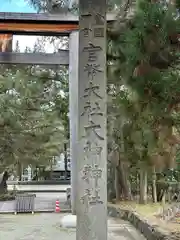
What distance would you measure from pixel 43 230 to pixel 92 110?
198 inches

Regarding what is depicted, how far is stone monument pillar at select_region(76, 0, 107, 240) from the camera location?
4316 millimetres

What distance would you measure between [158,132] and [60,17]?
5.59 m

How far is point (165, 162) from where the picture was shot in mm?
3729

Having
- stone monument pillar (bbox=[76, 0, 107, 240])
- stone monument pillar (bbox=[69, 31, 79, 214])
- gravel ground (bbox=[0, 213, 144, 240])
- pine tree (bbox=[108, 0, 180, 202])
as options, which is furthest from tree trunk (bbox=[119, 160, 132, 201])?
pine tree (bbox=[108, 0, 180, 202])

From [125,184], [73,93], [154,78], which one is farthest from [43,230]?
[154,78]

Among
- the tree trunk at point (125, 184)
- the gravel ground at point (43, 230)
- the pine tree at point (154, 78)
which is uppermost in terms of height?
the pine tree at point (154, 78)

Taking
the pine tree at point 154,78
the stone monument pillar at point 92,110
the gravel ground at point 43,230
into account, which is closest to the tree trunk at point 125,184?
the gravel ground at point 43,230

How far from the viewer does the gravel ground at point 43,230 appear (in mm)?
7781

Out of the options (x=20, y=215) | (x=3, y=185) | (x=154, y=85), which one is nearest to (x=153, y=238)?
(x=154, y=85)

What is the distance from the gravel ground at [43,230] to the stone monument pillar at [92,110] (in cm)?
346

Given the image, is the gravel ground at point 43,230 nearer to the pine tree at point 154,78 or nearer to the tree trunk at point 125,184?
the tree trunk at point 125,184

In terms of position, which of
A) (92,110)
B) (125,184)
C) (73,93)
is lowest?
(125,184)

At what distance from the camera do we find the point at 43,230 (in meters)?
8.66

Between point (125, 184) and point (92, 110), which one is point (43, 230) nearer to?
point (125, 184)
